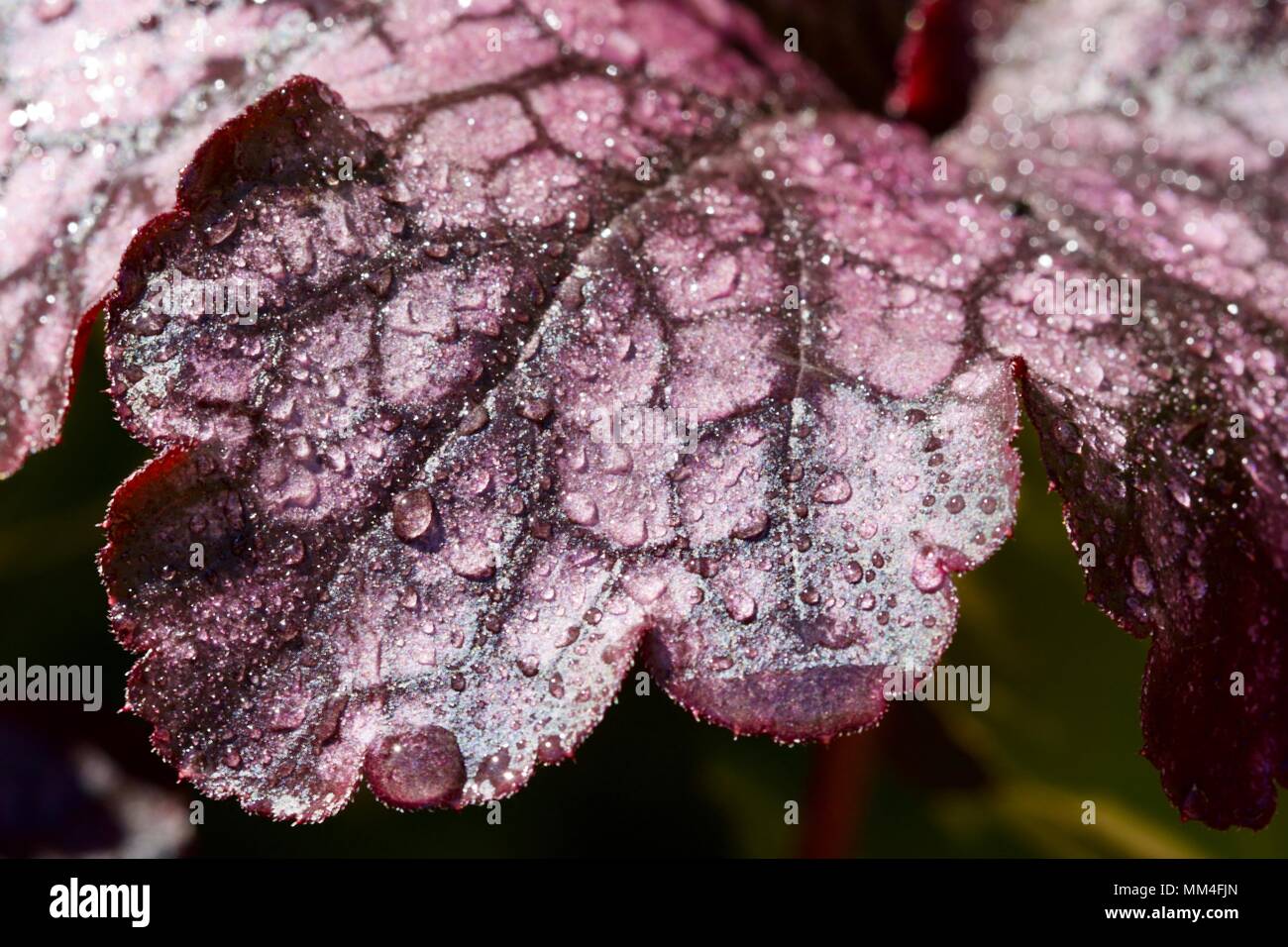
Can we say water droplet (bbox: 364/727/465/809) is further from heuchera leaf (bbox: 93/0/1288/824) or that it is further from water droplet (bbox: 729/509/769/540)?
water droplet (bbox: 729/509/769/540)

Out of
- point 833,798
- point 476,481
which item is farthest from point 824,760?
point 476,481

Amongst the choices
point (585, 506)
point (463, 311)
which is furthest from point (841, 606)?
Answer: point (463, 311)

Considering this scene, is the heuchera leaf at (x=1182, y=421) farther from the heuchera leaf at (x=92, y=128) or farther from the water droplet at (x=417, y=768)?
the heuchera leaf at (x=92, y=128)

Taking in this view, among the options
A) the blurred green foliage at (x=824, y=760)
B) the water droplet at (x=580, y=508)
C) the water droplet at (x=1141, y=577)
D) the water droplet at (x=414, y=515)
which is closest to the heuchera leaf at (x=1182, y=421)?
the water droplet at (x=1141, y=577)

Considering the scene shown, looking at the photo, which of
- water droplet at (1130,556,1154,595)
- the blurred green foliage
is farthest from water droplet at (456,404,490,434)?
the blurred green foliage

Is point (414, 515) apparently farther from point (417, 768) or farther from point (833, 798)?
point (833, 798)
